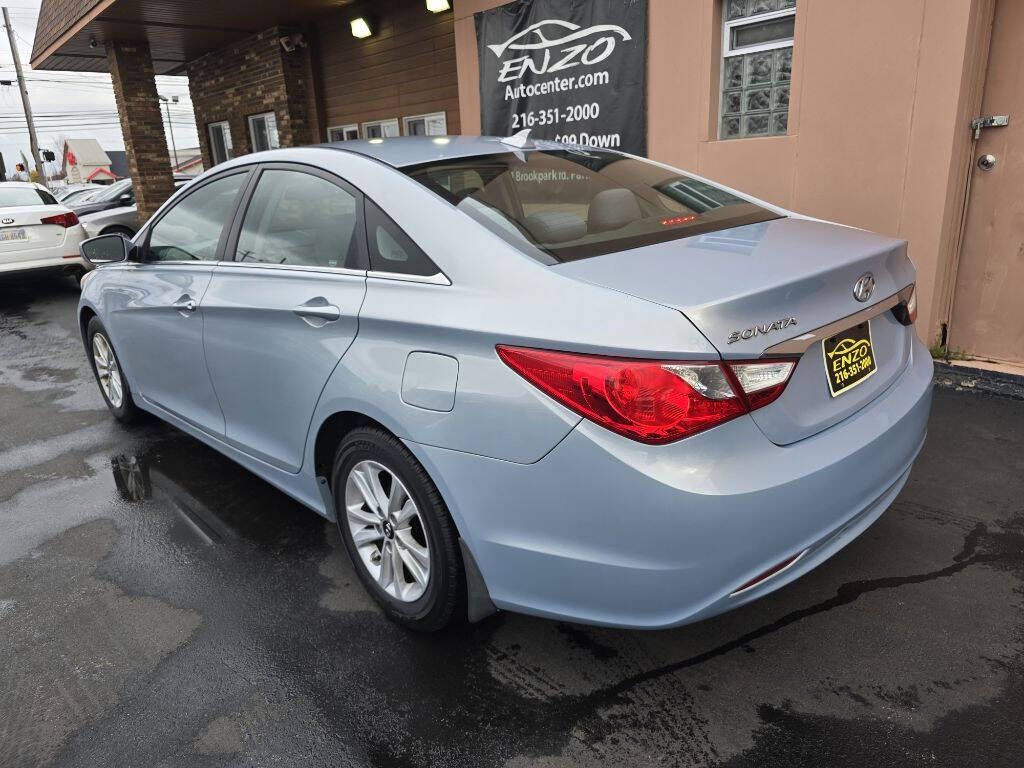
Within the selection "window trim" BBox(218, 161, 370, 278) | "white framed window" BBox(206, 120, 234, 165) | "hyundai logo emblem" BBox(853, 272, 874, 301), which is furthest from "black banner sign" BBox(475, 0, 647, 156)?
"white framed window" BBox(206, 120, 234, 165)

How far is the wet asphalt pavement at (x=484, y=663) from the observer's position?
6.86 ft

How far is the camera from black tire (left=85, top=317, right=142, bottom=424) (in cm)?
465

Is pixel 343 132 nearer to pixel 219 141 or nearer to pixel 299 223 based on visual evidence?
pixel 219 141

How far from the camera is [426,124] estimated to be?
10.7 metres

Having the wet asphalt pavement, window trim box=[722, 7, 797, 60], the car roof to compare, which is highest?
window trim box=[722, 7, 797, 60]

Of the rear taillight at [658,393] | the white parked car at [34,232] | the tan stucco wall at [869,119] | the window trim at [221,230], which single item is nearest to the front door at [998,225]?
the tan stucco wall at [869,119]

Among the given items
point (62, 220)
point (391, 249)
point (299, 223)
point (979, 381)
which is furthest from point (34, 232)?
point (979, 381)

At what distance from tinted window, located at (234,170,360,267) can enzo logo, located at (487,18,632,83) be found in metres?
4.46

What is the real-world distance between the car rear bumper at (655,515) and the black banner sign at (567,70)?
514cm

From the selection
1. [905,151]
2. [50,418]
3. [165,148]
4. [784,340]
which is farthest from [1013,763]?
[165,148]

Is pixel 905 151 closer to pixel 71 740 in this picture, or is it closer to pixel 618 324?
pixel 618 324

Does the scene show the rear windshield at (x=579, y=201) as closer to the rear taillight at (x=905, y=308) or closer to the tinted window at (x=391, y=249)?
the tinted window at (x=391, y=249)

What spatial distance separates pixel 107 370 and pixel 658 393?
4293 millimetres

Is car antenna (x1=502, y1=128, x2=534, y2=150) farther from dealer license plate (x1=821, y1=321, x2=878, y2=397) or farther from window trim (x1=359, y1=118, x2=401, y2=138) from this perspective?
window trim (x1=359, y1=118, x2=401, y2=138)
